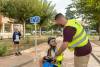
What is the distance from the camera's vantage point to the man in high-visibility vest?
6895 mm

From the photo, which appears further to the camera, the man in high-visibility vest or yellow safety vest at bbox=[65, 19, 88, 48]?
yellow safety vest at bbox=[65, 19, 88, 48]

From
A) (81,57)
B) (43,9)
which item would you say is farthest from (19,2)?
(81,57)

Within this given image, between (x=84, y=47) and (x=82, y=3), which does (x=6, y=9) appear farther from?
(x=84, y=47)

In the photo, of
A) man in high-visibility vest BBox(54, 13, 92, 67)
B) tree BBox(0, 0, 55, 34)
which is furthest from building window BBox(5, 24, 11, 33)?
man in high-visibility vest BBox(54, 13, 92, 67)

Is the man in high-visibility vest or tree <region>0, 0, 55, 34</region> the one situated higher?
tree <region>0, 0, 55, 34</region>

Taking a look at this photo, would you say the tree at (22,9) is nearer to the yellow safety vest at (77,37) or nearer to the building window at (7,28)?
the building window at (7,28)

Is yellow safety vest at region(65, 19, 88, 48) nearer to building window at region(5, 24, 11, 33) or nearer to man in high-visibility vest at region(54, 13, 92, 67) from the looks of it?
man in high-visibility vest at region(54, 13, 92, 67)

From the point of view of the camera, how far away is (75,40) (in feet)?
23.3

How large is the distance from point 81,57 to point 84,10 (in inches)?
2012

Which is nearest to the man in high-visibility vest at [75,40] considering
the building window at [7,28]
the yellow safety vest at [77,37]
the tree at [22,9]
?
the yellow safety vest at [77,37]

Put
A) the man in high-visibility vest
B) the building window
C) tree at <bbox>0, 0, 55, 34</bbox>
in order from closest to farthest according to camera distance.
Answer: the man in high-visibility vest < tree at <bbox>0, 0, 55, 34</bbox> < the building window

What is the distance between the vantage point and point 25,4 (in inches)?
2162

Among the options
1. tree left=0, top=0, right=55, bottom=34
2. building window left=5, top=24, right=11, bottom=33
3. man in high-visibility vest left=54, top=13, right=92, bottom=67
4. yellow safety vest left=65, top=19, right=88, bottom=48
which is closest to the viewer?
man in high-visibility vest left=54, top=13, right=92, bottom=67

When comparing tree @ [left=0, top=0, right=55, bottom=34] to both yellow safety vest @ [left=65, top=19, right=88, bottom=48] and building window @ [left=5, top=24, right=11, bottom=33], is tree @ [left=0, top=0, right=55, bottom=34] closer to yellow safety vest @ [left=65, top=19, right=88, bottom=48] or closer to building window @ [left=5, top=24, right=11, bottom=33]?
building window @ [left=5, top=24, right=11, bottom=33]
